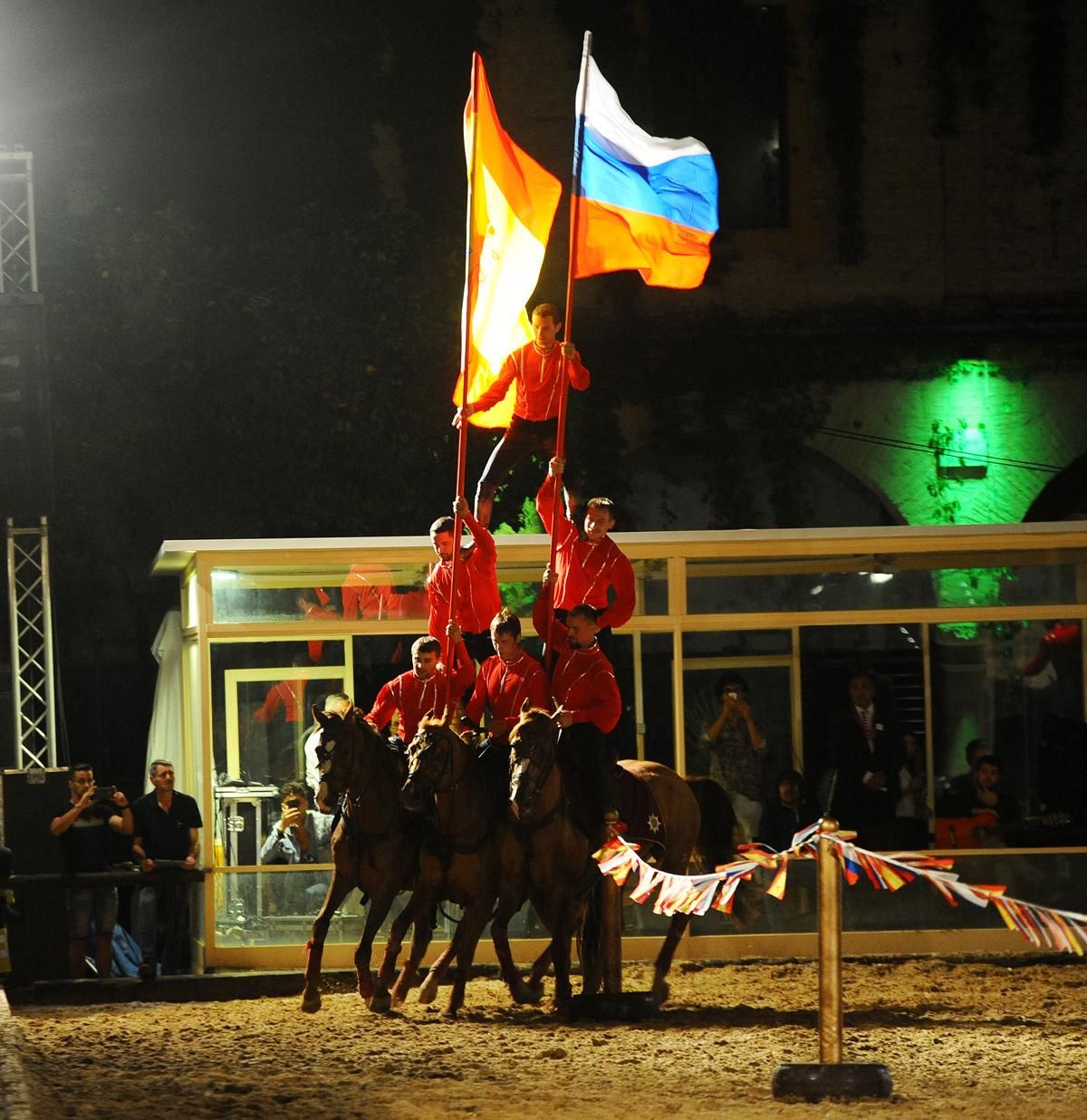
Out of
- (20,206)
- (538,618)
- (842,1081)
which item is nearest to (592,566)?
(538,618)

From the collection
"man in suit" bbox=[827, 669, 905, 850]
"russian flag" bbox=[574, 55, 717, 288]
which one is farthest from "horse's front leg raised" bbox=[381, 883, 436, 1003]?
"russian flag" bbox=[574, 55, 717, 288]

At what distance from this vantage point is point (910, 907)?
13.7 metres

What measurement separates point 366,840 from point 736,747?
138 inches

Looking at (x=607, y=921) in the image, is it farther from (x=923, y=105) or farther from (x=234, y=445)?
(x=923, y=105)

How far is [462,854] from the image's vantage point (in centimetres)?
1079

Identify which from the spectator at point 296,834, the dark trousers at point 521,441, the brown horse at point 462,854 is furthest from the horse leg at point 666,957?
the dark trousers at point 521,441

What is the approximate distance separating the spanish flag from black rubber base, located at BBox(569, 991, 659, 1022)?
3380mm

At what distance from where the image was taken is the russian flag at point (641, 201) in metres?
11.9

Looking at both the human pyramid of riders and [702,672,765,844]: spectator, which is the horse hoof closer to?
the human pyramid of riders

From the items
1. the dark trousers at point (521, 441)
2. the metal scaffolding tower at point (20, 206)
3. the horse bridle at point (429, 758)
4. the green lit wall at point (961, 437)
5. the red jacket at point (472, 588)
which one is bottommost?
the horse bridle at point (429, 758)

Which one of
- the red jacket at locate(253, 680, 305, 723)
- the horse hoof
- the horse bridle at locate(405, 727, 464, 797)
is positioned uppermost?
the red jacket at locate(253, 680, 305, 723)

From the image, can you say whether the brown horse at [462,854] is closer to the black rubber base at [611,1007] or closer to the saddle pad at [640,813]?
the black rubber base at [611,1007]

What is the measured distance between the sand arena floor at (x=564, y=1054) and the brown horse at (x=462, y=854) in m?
0.34

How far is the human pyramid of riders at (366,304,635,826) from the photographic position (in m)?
10.9
